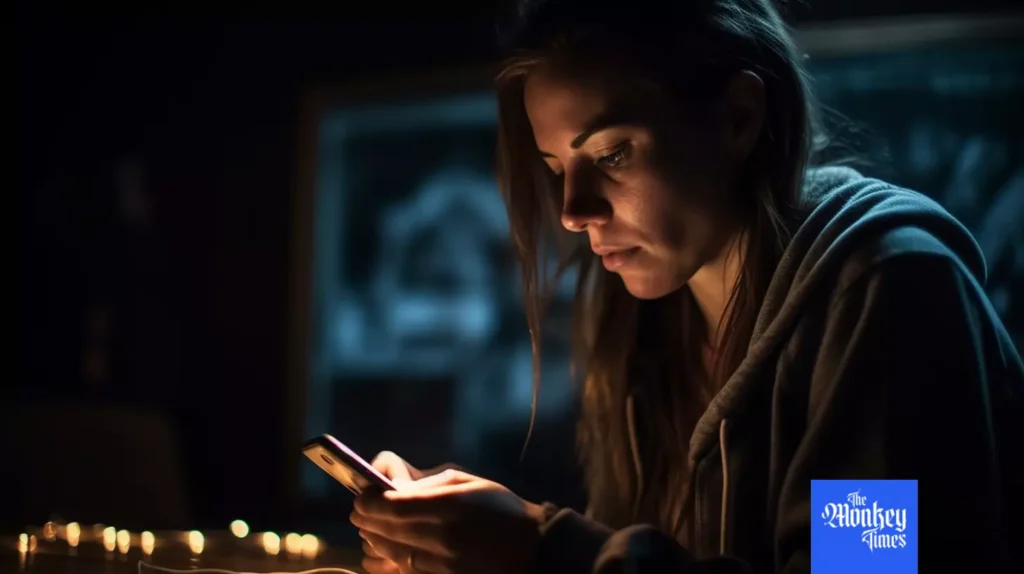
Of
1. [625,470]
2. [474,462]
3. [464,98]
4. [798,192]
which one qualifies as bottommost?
[474,462]

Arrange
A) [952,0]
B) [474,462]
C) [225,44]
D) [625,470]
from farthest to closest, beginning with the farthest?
1. [225,44]
2. [474,462]
3. [952,0]
4. [625,470]

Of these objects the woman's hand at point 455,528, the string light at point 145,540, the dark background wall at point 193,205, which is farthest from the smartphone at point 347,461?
the dark background wall at point 193,205

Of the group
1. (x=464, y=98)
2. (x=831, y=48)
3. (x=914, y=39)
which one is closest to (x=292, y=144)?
(x=464, y=98)

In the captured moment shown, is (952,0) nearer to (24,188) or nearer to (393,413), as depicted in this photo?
(393,413)

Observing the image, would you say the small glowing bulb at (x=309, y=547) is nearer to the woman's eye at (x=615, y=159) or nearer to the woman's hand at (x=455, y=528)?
the woman's hand at (x=455, y=528)

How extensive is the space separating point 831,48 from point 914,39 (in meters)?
0.14

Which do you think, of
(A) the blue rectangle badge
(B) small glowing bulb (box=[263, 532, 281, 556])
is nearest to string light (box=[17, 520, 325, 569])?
(B) small glowing bulb (box=[263, 532, 281, 556])

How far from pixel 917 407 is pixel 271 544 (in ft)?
2.35

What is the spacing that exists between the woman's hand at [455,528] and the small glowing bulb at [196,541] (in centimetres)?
38

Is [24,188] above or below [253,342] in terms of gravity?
above

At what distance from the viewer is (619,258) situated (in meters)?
0.89

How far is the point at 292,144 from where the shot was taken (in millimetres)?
2152

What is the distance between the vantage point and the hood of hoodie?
0.77 metres

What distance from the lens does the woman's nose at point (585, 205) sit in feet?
2.80
